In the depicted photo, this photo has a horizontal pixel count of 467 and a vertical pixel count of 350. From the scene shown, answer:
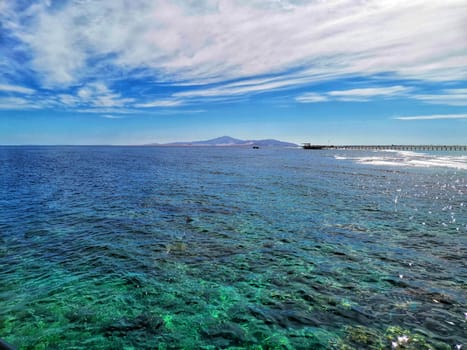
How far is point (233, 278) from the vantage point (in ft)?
39.8

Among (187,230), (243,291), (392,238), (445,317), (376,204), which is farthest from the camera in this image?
(376,204)

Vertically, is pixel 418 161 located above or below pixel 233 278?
above

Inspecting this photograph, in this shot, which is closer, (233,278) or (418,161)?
(233,278)

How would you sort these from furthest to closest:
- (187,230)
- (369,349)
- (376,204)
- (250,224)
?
(376,204)
(250,224)
(187,230)
(369,349)

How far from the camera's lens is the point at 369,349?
7.88 metres

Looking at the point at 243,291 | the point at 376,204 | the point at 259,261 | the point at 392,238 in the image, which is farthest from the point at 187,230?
the point at 376,204

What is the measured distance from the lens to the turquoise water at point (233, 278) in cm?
859

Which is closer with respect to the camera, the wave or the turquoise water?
the turquoise water

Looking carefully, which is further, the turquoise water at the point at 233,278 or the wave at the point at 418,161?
the wave at the point at 418,161

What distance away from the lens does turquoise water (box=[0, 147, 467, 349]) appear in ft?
28.2

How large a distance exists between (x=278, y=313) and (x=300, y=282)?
255 cm

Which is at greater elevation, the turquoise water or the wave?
the wave

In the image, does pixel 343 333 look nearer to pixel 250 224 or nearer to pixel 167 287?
pixel 167 287

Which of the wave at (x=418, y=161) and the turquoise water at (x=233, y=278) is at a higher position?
the wave at (x=418, y=161)
